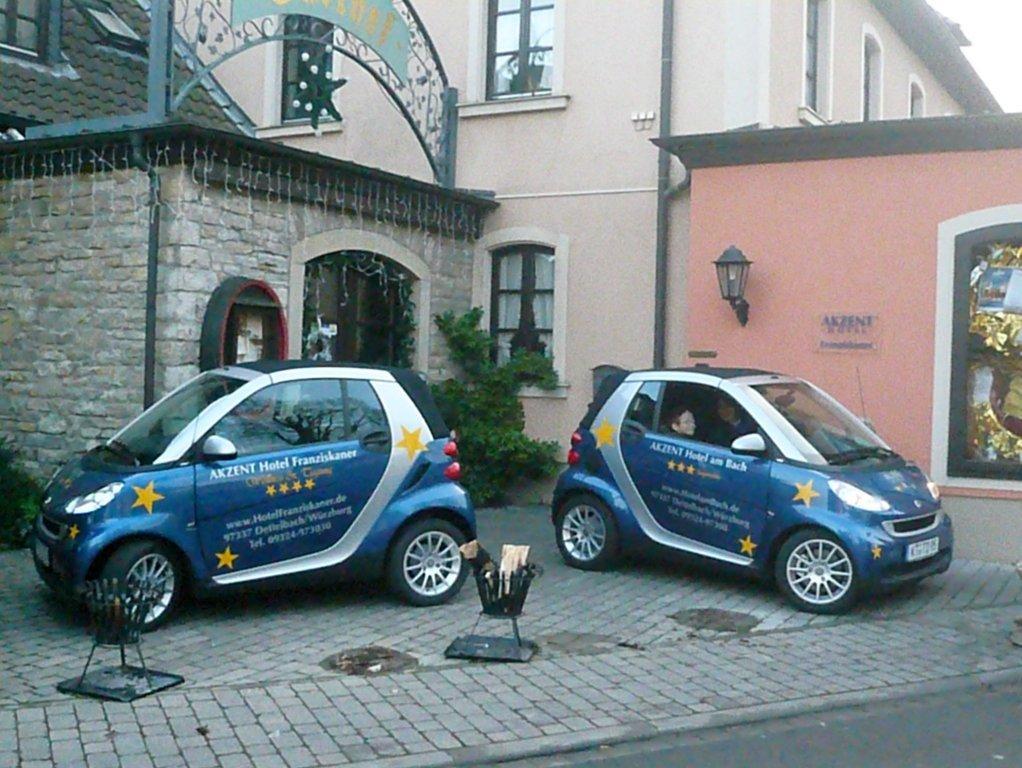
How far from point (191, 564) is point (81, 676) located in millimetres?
1288

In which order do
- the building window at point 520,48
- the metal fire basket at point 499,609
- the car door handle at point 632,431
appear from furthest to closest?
the building window at point 520,48
the car door handle at point 632,431
the metal fire basket at point 499,609

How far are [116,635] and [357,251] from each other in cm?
719

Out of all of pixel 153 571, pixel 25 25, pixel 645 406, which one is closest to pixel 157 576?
pixel 153 571

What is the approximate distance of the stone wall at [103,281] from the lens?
10.9 metres

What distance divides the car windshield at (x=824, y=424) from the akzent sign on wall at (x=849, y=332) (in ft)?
5.81

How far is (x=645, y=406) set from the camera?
10.2 meters

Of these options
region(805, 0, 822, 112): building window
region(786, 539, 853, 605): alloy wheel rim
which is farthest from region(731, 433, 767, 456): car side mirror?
region(805, 0, 822, 112): building window

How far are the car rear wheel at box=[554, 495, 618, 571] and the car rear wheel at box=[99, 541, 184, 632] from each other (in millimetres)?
3577

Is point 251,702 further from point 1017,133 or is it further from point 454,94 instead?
point 454,94

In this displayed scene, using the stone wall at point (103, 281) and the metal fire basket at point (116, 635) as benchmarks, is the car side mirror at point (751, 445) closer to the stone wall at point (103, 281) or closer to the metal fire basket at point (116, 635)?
the metal fire basket at point (116, 635)

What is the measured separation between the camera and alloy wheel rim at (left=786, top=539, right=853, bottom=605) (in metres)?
8.94

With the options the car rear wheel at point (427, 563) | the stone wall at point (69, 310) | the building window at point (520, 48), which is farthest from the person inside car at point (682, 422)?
the building window at point (520, 48)

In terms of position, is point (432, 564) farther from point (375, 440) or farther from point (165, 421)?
point (165, 421)

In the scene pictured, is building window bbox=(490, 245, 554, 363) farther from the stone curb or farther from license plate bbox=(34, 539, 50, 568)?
the stone curb
